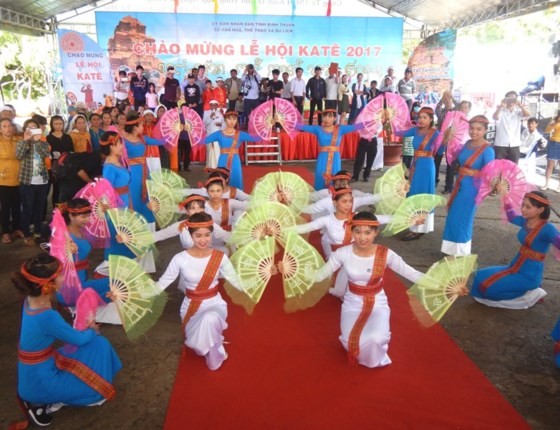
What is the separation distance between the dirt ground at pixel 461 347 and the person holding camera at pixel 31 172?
35.8 inches

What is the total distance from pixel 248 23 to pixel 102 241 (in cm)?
1182

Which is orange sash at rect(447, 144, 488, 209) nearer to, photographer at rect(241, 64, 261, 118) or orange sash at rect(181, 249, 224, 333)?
orange sash at rect(181, 249, 224, 333)

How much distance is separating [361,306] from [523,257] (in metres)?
1.64

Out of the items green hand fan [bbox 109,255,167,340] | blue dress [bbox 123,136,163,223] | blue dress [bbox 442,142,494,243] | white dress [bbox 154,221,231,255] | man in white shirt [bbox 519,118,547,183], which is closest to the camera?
green hand fan [bbox 109,255,167,340]

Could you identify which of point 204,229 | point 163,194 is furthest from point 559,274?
point 163,194

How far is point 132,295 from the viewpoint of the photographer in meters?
2.71

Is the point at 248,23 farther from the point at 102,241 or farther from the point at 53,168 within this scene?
the point at 102,241

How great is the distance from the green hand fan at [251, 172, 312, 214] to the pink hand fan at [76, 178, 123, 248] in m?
1.31

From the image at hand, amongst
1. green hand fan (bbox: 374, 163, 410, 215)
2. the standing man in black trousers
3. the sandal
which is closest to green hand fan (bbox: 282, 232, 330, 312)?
green hand fan (bbox: 374, 163, 410, 215)

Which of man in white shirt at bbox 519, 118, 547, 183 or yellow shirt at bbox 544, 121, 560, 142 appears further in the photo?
man in white shirt at bbox 519, 118, 547, 183

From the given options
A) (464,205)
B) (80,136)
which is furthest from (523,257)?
(80,136)

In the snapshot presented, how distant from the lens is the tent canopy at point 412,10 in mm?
12271

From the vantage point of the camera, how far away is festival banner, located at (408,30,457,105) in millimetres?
13922

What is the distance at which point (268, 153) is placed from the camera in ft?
35.9
